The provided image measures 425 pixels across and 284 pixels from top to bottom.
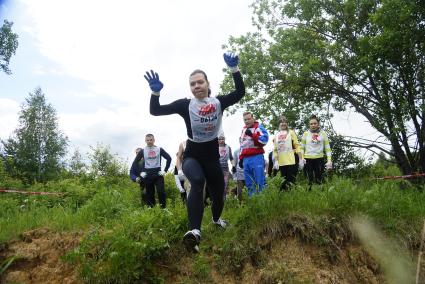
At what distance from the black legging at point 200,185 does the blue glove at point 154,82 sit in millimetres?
903

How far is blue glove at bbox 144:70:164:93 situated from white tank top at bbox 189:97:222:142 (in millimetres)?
465

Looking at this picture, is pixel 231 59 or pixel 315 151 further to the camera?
pixel 315 151

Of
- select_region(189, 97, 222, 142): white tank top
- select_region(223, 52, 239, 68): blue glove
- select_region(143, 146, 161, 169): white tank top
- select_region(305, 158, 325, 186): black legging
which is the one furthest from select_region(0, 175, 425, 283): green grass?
select_region(143, 146, 161, 169): white tank top

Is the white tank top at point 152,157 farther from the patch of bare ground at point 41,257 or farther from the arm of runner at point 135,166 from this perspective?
the patch of bare ground at point 41,257

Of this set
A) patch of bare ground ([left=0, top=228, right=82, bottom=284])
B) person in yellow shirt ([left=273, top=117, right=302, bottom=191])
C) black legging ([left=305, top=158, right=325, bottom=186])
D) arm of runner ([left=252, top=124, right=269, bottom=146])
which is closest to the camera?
patch of bare ground ([left=0, top=228, right=82, bottom=284])

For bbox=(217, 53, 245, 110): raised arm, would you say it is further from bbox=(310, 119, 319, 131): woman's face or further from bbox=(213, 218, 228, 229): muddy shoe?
bbox=(310, 119, 319, 131): woman's face

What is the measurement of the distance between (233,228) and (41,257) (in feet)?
7.79

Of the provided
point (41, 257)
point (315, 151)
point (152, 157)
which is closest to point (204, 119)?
point (41, 257)

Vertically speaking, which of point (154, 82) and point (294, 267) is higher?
point (154, 82)

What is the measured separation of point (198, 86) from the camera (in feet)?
14.8

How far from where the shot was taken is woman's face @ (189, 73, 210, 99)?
178 inches

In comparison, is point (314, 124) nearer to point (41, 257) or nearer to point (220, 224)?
point (220, 224)

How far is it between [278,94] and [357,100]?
9.50 feet

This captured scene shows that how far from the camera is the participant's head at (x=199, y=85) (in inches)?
178
